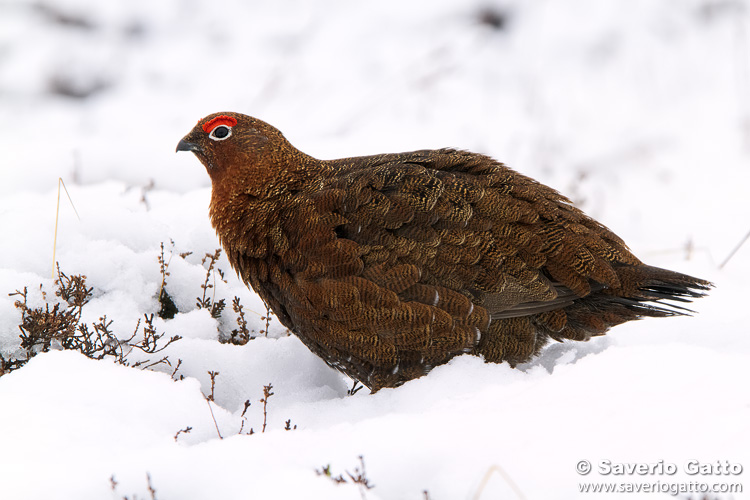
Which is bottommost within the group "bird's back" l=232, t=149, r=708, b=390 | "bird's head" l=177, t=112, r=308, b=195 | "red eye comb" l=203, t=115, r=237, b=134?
"bird's back" l=232, t=149, r=708, b=390

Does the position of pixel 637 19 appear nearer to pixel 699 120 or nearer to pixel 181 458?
pixel 699 120

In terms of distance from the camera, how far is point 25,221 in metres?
3.71

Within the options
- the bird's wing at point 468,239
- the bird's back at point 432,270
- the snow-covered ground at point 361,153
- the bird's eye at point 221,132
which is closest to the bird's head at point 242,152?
the bird's eye at point 221,132

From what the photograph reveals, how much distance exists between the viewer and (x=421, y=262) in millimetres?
2928

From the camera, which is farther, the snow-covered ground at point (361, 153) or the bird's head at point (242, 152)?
the bird's head at point (242, 152)

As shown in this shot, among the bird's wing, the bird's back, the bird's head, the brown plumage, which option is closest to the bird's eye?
the bird's head

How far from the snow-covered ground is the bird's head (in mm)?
701

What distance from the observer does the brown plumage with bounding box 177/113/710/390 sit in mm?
2916

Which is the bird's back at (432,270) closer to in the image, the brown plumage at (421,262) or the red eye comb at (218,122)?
the brown plumage at (421,262)

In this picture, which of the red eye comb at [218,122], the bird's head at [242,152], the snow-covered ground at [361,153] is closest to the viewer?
the snow-covered ground at [361,153]

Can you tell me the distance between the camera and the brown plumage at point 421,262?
2916 millimetres

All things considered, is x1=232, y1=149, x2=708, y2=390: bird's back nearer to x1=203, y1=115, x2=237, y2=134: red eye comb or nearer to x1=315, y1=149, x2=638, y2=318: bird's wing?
x1=315, y1=149, x2=638, y2=318: bird's wing

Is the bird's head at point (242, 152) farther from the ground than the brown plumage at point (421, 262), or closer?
farther from the ground

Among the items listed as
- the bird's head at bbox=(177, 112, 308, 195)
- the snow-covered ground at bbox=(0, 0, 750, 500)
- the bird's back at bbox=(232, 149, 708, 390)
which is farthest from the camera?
the bird's head at bbox=(177, 112, 308, 195)
